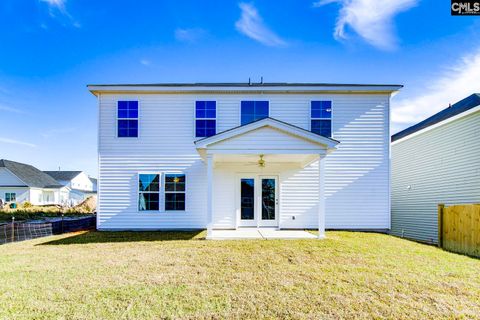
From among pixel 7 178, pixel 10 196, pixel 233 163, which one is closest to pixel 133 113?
pixel 233 163

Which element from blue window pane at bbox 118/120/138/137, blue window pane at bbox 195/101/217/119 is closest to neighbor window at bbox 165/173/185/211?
blue window pane at bbox 118/120/138/137

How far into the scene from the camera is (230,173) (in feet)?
36.7

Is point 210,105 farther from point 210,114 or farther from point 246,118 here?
point 246,118

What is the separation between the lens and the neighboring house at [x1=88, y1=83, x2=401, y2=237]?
1105 centimetres

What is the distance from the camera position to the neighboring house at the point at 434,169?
9.78 meters

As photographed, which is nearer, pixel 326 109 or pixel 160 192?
pixel 160 192

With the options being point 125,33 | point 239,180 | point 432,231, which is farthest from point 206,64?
point 432,231

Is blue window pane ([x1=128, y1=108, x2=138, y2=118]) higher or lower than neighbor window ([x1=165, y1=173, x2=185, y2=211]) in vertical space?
higher

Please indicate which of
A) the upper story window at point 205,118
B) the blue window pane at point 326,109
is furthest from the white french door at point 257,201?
the blue window pane at point 326,109

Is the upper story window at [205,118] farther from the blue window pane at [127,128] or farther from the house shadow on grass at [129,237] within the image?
the house shadow on grass at [129,237]

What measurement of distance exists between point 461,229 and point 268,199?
6.19m

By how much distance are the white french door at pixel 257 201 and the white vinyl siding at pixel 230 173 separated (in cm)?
38

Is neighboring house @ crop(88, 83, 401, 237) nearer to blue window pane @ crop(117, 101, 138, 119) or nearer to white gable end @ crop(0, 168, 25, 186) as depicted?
blue window pane @ crop(117, 101, 138, 119)

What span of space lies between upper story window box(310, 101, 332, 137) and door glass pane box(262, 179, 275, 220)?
2856 mm
